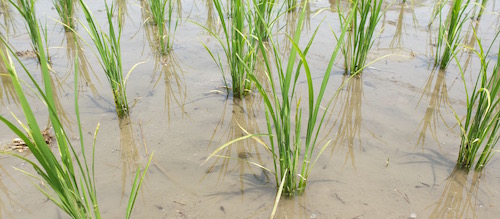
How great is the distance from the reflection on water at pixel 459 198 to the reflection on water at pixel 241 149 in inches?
32.4

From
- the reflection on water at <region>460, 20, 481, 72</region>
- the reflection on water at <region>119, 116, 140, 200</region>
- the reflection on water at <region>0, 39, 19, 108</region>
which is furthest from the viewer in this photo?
the reflection on water at <region>460, 20, 481, 72</region>

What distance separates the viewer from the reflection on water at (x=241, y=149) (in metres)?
1.95

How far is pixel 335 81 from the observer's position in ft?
9.68

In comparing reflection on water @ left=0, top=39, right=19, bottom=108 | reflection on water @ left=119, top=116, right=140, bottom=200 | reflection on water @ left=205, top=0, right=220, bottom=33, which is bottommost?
reflection on water @ left=119, top=116, right=140, bottom=200

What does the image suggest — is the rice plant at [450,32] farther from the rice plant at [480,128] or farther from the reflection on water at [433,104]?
the rice plant at [480,128]

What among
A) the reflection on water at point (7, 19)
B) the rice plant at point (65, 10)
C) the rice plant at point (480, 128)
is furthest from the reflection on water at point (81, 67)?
the rice plant at point (480, 128)

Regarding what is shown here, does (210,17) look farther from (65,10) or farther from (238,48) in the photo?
(238,48)

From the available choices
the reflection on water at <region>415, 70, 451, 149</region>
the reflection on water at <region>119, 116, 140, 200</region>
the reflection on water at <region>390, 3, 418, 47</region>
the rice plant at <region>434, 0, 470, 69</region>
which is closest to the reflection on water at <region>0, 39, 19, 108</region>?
the reflection on water at <region>119, 116, 140, 200</region>

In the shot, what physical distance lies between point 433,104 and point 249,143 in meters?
1.35

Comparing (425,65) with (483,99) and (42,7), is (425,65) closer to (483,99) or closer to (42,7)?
(483,99)

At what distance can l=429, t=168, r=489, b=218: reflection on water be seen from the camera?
1.74m

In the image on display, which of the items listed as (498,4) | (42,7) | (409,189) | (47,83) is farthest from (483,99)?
(42,7)

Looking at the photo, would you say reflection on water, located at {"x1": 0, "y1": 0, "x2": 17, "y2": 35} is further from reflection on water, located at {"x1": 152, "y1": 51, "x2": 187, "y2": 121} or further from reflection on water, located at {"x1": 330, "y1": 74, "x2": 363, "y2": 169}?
reflection on water, located at {"x1": 330, "y1": 74, "x2": 363, "y2": 169}

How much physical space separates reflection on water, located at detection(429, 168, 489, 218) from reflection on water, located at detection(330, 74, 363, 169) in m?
0.45
